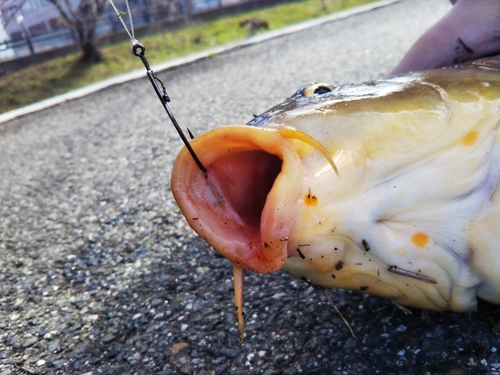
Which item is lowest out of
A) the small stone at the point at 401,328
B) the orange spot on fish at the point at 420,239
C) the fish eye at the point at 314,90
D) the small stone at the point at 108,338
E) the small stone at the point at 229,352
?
the small stone at the point at 108,338

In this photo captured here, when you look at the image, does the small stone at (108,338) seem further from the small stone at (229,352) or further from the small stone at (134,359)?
the small stone at (229,352)

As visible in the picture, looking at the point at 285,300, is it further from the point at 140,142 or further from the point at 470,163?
the point at 140,142

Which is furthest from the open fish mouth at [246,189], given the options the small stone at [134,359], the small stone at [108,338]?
the small stone at [108,338]

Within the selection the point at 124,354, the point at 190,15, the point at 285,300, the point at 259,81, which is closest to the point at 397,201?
the point at 285,300

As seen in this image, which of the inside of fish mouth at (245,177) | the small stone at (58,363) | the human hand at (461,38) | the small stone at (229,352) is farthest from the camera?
the human hand at (461,38)

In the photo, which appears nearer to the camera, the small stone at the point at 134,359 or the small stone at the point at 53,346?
the small stone at the point at 134,359

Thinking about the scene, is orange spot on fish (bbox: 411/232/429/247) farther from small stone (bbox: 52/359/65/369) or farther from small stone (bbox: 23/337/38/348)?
small stone (bbox: 23/337/38/348)

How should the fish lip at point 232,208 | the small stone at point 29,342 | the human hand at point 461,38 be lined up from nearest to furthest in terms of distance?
the fish lip at point 232,208
the small stone at point 29,342
the human hand at point 461,38

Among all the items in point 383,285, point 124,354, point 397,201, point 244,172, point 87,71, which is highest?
point 244,172
